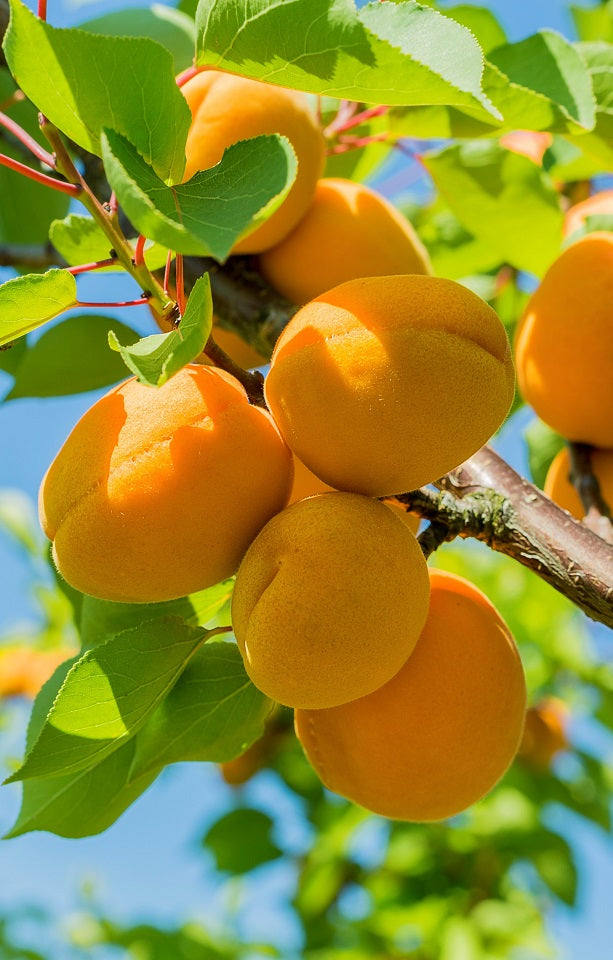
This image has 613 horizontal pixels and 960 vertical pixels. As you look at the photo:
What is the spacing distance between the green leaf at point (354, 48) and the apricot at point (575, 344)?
0.46 metres

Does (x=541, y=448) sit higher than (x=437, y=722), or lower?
lower

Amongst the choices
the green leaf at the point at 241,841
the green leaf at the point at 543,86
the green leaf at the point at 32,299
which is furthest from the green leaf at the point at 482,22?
the green leaf at the point at 241,841

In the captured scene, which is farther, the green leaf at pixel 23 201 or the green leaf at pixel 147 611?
the green leaf at pixel 23 201

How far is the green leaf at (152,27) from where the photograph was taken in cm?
129

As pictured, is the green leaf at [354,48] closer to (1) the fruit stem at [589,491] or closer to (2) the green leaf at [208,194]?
(2) the green leaf at [208,194]

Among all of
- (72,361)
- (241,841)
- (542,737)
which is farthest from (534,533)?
(241,841)

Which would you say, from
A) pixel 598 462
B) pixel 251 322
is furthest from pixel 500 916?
pixel 251 322

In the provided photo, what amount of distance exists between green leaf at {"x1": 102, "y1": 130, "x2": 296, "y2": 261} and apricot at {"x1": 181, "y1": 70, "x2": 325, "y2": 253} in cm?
34

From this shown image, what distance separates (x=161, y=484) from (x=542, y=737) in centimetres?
195

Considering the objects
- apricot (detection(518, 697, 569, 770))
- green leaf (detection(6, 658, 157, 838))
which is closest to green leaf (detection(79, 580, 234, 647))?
green leaf (detection(6, 658, 157, 838))

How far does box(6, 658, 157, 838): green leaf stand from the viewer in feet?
2.93

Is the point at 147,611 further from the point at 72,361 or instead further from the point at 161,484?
the point at 72,361

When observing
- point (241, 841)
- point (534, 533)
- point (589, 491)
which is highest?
point (534, 533)

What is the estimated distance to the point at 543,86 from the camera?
94 cm
